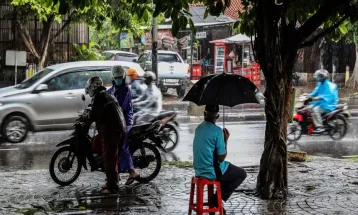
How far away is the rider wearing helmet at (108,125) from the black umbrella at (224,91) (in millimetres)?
1614

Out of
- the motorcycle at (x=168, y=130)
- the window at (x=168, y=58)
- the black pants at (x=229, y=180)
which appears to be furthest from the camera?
the window at (x=168, y=58)

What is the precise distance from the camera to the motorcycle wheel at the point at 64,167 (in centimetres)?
972

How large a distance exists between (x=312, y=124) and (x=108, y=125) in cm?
719

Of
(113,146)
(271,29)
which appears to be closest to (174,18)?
(271,29)

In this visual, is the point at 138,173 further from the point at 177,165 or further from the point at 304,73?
the point at 304,73

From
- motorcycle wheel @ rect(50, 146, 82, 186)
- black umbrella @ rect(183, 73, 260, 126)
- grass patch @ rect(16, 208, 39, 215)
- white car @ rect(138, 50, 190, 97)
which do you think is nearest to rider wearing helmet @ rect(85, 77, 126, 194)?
motorcycle wheel @ rect(50, 146, 82, 186)

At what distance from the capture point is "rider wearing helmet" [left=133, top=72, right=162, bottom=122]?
12968mm

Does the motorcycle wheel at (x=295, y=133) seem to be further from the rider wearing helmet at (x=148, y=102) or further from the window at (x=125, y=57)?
the window at (x=125, y=57)

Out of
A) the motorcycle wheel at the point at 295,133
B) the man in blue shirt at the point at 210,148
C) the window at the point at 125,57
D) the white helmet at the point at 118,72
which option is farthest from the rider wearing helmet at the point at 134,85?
the window at the point at 125,57

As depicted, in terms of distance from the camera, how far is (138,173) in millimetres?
10219

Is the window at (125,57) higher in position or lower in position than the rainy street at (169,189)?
higher

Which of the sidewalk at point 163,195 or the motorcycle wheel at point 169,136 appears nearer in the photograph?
the sidewalk at point 163,195

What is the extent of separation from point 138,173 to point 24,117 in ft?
18.0

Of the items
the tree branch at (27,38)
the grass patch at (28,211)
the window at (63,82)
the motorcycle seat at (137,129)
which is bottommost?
the grass patch at (28,211)
